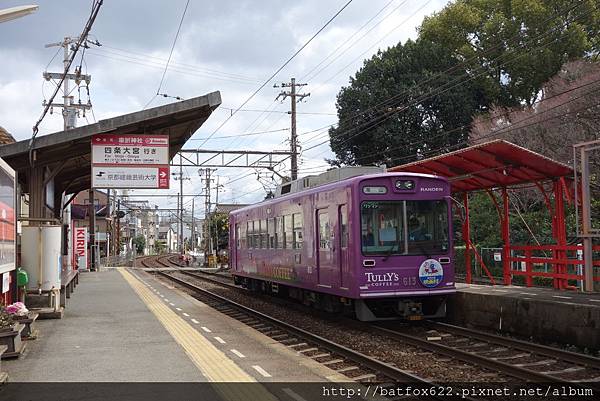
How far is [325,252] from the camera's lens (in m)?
12.3

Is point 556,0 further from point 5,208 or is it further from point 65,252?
point 5,208

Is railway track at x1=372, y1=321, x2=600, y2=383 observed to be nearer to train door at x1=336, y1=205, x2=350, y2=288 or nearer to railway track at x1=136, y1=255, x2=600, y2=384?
railway track at x1=136, y1=255, x2=600, y2=384

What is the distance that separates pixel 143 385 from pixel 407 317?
5.83 meters

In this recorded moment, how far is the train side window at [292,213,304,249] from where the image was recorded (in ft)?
45.3

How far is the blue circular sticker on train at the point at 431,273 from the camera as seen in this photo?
1116 cm

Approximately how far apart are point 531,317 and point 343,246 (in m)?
3.44

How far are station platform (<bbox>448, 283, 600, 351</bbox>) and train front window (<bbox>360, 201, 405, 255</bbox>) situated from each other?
6.50ft

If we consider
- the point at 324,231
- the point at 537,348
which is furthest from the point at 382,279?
the point at 537,348

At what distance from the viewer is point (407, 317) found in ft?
36.8

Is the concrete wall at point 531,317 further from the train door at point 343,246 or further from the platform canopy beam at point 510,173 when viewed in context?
the train door at point 343,246

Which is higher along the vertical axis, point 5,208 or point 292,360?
point 5,208

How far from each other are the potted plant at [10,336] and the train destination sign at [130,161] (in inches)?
312

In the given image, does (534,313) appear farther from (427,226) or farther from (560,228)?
(560,228)

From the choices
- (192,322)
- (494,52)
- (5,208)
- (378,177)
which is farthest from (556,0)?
(5,208)
